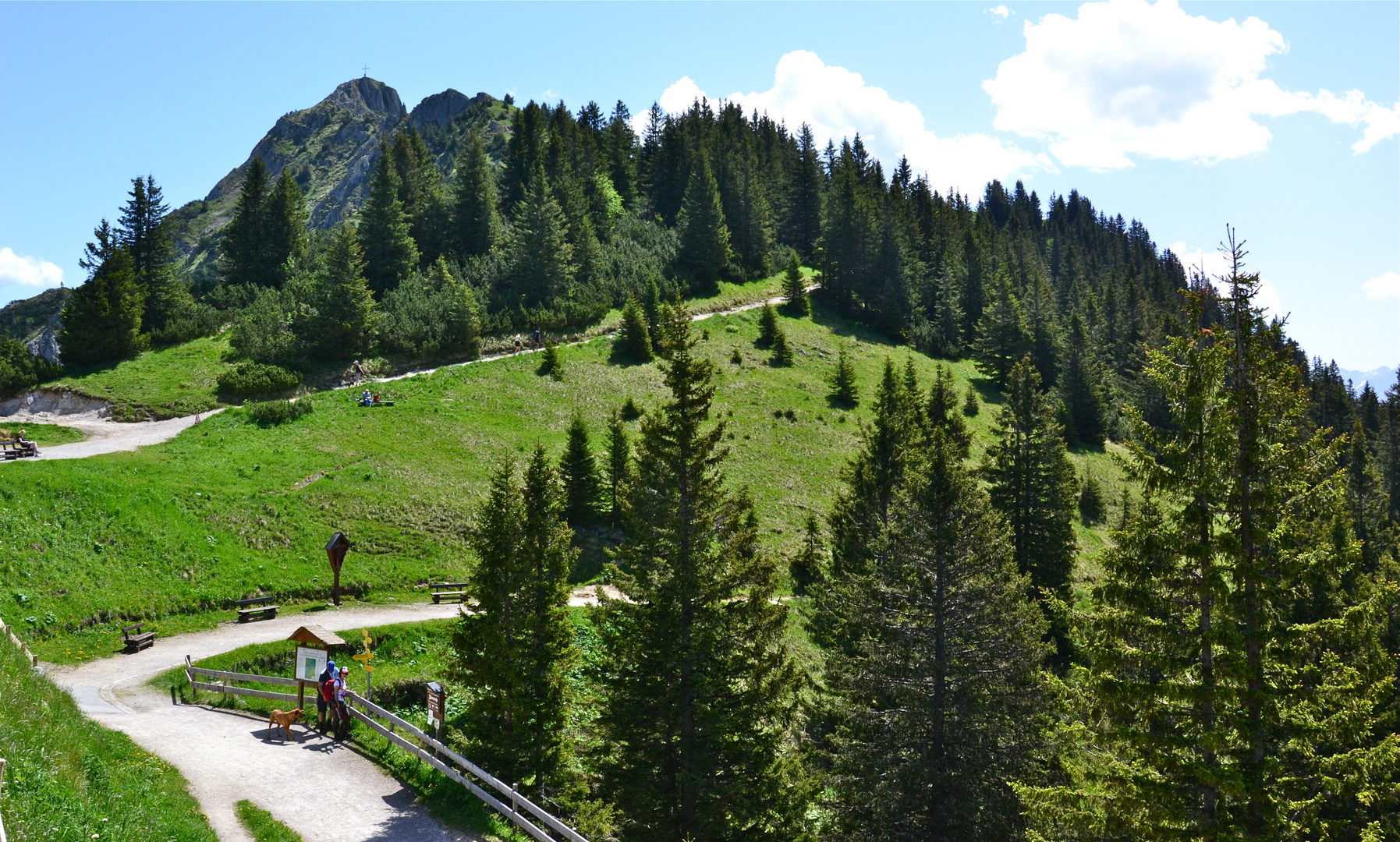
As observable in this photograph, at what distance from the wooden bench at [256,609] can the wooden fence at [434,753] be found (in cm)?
588

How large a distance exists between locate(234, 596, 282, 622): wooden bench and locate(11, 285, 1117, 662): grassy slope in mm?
658

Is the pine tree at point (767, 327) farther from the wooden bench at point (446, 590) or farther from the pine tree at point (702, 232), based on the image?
the wooden bench at point (446, 590)

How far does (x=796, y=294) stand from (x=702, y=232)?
11484 mm

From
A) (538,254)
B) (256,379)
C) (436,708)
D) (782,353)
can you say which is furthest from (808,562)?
(538,254)

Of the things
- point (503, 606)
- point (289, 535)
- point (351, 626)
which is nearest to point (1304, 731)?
point (503, 606)

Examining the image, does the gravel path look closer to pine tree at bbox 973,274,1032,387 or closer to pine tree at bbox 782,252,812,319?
pine tree at bbox 782,252,812,319

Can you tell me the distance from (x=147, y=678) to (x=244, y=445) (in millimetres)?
21223

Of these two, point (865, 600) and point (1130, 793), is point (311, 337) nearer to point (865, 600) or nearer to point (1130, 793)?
point (865, 600)

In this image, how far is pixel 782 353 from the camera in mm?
71250

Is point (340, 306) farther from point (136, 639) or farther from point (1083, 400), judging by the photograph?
point (1083, 400)

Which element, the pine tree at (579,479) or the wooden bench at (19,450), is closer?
the wooden bench at (19,450)

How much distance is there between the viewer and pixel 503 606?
18641mm

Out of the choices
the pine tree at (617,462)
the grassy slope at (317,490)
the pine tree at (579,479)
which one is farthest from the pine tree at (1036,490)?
the pine tree at (579,479)

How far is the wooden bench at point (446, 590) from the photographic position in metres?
32.4
